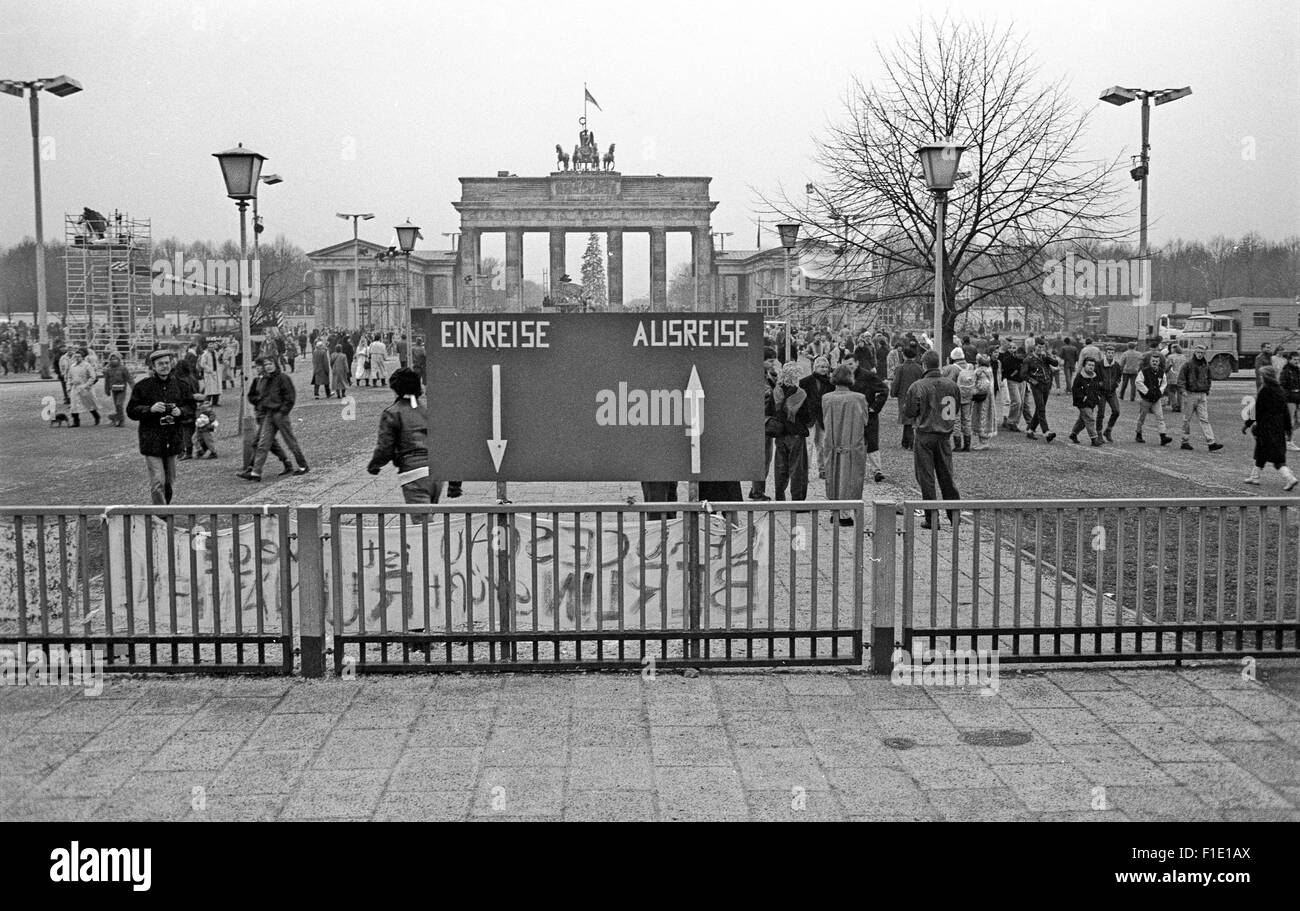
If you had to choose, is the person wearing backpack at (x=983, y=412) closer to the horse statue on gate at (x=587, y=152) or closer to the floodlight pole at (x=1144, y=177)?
the floodlight pole at (x=1144, y=177)

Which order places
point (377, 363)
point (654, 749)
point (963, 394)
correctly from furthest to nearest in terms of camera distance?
point (377, 363)
point (963, 394)
point (654, 749)

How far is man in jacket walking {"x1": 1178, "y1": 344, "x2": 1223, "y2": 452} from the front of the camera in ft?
64.3

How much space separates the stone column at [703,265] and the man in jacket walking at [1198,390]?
64.1 m

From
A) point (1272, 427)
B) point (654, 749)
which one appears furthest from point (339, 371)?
point (654, 749)

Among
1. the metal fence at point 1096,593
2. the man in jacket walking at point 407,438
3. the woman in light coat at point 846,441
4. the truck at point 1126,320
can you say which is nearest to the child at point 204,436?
the man in jacket walking at point 407,438

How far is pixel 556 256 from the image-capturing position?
8669 centimetres

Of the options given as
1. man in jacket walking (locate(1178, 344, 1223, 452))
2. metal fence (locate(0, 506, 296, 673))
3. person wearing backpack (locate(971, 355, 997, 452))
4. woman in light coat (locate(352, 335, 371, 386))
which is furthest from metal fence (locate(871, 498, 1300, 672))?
woman in light coat (locate(352, 335, 371, 386))

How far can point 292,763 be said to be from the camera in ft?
19.1

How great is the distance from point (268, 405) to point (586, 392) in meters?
11.1

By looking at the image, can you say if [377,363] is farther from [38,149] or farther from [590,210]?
[590,210]

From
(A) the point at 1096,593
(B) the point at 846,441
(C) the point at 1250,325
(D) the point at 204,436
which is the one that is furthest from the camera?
(C) the point at 1250,325

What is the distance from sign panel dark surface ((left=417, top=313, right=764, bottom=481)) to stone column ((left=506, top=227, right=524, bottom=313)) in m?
82.1
